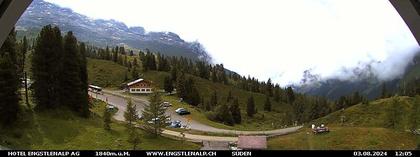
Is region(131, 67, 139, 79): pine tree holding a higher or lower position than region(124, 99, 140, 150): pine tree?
higher

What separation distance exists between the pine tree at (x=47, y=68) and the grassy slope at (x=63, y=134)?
1.58m

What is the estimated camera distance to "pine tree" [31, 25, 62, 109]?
51125 mm

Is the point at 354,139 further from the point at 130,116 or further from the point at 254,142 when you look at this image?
the point at 254,142

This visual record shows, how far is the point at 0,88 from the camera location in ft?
146

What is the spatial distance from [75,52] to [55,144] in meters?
11.8

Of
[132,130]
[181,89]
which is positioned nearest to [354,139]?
[132,130]

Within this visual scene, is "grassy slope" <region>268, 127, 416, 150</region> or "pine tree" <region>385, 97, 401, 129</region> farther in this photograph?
"pine tree" <region>385, 97, 401, 129</region>

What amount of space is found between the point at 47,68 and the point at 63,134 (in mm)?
7847

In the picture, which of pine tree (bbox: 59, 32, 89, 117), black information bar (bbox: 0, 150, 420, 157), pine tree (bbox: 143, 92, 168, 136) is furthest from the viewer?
pine tree (bbox: 143, 92, 168, 136)

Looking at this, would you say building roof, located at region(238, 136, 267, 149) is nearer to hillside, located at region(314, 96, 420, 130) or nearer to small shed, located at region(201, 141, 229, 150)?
small shed, located at region(201, 141, 229, 150)

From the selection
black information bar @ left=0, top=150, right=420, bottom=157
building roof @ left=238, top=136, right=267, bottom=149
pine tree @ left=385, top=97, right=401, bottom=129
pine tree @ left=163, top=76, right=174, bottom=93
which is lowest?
pine tree @ left=385, top=97, right=401, bottom=129

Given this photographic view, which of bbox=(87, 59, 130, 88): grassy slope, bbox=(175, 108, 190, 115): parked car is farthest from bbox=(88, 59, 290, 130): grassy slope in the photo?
bbox=(175, 108, 190, 115): parked car

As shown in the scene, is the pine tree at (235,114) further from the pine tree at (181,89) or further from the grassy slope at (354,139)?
the grassy slope at (354,139)

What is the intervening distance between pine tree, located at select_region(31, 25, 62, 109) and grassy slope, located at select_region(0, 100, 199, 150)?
1.58 meters
